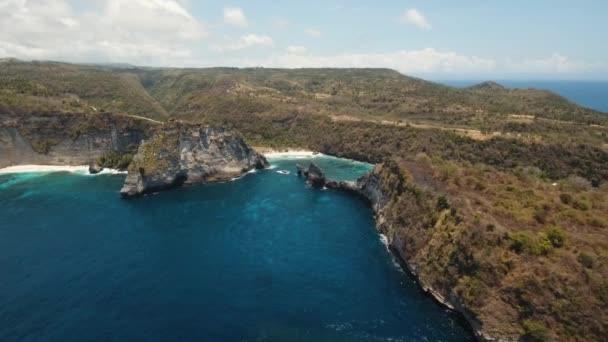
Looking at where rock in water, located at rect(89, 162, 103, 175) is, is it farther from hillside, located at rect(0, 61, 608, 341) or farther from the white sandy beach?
the white sandy beach

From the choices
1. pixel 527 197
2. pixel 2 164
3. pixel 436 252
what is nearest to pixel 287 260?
pixel 436 252

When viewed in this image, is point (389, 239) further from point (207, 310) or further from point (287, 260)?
point (207, 310)

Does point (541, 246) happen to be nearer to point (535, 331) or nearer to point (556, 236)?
point (556, 236)

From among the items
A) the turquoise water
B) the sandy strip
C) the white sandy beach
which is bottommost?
the sandy strip

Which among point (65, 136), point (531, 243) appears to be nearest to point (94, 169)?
point (65, 136)

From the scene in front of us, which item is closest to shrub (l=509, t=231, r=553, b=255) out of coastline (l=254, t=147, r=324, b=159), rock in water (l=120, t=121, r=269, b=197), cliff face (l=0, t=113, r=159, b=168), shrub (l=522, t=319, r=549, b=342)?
shrub (l=522, t=319, r=549, b=342)
